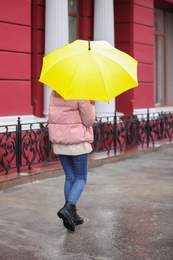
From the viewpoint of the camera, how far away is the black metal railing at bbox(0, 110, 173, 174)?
1079 centimetres

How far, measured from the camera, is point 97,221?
7.29 m

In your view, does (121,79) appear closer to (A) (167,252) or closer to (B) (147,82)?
(A) (167,252)

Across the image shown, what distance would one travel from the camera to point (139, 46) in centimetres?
1678

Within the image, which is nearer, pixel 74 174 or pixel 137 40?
pixel 74 174

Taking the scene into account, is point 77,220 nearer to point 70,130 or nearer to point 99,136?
point 70,130

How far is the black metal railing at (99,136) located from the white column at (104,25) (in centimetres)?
29

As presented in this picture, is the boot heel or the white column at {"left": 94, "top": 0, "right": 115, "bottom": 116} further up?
the white column at {"left": 94, "top": 0, "right": 115, "bottom": 116}

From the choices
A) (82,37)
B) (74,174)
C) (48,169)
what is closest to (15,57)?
(48,169)

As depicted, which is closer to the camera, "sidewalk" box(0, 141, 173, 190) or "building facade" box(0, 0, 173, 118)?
"sidewalk" box(0, 141, 173, 190)

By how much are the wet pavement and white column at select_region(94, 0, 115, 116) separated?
4334 mm

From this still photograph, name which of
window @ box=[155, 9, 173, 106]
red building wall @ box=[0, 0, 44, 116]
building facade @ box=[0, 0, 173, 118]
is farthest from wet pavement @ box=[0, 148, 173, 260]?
window @ box=[155, 9, 173, 106]

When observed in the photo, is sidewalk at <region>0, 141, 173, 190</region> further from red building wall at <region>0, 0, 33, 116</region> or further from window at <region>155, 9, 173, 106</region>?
window at <region>155, 9, 173, 106</region>

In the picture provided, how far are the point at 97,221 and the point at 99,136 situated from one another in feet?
23.1

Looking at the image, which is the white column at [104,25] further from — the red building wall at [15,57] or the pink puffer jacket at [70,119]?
the pink puffer jacket at [70,119]
